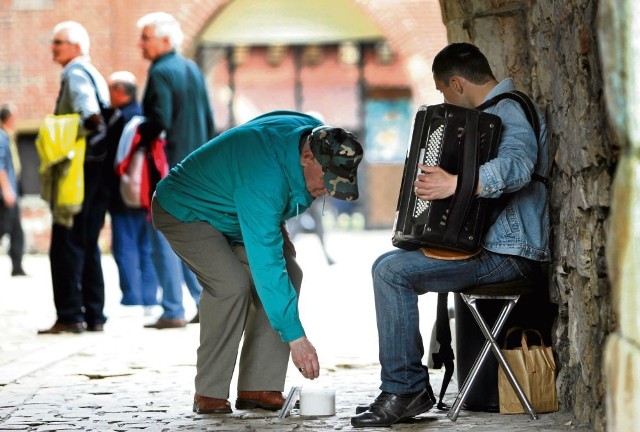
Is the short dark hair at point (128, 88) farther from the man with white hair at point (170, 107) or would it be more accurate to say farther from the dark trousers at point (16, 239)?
the dark trousers at point (16, 239)

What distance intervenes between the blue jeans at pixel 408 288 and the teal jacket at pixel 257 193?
426 millimetres

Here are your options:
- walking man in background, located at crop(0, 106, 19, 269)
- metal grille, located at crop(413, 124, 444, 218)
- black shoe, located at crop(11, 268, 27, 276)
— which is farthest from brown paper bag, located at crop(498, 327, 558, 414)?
black shoe, located at crop(11, 268, 27, 276)

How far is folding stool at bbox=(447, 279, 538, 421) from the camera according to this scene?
5.64 meters

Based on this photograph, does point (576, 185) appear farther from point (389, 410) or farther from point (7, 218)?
point (7, 218)

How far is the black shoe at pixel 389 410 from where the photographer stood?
221 inches

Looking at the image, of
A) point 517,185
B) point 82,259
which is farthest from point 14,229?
point 517,185

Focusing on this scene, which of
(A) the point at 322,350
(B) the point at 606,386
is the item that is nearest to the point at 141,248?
(A) the point at 322,350

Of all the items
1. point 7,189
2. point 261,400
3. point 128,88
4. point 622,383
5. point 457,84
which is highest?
point 128,88

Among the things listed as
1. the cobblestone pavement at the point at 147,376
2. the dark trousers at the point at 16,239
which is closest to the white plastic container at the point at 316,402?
the cobblestone pavement at the point at 147,376

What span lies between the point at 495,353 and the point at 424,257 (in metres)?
0.52

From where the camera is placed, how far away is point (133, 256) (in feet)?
35.1

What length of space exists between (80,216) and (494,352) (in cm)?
460

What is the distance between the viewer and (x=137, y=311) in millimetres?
11789

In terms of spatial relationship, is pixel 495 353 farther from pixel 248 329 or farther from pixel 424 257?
pixel 248 329
